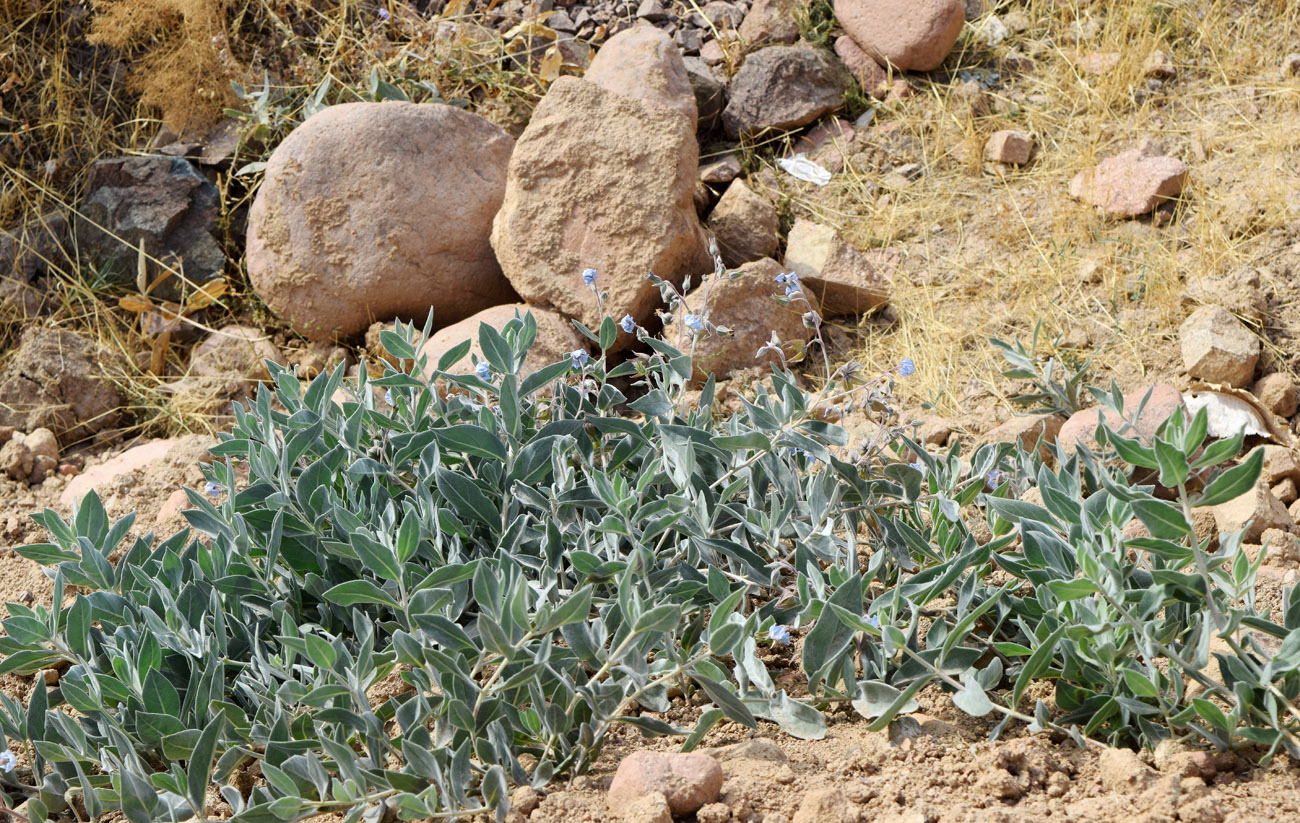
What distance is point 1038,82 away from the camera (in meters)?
4.32

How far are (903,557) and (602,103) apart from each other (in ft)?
6.93

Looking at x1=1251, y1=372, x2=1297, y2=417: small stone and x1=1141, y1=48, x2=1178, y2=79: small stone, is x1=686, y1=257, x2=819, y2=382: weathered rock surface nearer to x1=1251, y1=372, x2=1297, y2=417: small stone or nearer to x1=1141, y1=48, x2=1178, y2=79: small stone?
x1=1251, y1=372, x2=1297, y2=417: small stone

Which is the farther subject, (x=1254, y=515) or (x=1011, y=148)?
(x=1011, y=148)

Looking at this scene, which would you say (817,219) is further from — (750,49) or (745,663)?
(745,663)

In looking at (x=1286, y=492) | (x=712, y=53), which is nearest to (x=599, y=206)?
(x=712, y=53)

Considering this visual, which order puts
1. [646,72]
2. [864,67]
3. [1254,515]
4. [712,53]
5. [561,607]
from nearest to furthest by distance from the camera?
1. [561,607]
2. [1254,515]
3. [646,72]
4. [864,67]
5. [712,53]

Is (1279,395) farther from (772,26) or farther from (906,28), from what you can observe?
(772,26)

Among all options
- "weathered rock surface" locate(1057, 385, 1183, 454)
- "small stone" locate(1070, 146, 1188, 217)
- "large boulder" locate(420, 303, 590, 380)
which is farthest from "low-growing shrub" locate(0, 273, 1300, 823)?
"small stone" locate(1070, 146, 1188, 217)

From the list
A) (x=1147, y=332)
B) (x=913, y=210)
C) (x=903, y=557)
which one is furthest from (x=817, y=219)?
(x=903, y=557)

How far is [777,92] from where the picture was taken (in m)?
4.32

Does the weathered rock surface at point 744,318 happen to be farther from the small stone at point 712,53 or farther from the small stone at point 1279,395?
the small stone at point 712,53

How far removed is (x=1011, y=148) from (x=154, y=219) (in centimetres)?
322

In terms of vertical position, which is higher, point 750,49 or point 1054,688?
point 750,49

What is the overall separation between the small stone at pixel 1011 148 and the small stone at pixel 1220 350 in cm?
125
